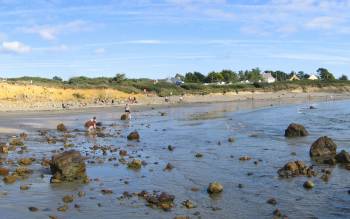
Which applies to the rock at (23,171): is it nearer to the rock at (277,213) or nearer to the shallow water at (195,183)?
the shallow water at (195,183)

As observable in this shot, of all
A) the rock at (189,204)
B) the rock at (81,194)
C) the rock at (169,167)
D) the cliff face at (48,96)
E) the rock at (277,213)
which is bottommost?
the rock at (277,213)

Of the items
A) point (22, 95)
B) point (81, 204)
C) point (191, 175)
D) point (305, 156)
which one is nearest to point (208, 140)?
point (305, 156)

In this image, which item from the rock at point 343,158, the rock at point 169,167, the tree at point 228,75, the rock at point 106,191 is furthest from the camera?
the tree at point 228,75

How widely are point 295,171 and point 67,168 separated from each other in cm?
1008

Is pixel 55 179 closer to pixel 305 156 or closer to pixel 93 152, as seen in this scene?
pixel 93 152

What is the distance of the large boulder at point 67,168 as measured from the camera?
20781 mm

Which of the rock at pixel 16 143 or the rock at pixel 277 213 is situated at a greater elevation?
the rock at pixel 16 143

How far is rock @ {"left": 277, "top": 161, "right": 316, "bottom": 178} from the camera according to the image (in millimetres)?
22438

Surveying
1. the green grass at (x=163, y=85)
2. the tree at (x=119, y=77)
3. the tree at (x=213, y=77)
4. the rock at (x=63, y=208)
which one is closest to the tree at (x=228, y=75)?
the tree at (x=213, y=77)

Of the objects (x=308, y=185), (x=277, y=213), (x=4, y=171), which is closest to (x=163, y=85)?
(x=4, y=171)

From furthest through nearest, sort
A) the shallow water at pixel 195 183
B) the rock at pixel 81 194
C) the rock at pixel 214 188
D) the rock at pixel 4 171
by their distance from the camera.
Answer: the rock at pixel 4 171 → the rock at pixel 214 188 → the rock at pixel 81 194 → the shallow water at pixel 195 183

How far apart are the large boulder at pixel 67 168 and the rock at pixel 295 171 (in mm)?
8754

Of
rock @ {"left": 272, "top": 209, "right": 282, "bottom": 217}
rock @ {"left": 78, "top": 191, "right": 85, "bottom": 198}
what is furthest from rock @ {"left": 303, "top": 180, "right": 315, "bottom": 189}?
rock @ {"left": 78, "top": 191, "right": 85, "bottom": 198}

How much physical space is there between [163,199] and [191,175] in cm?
549
